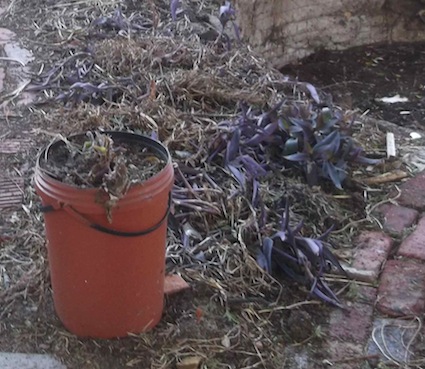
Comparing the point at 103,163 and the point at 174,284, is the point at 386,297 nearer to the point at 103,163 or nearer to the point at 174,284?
the point at 174,284

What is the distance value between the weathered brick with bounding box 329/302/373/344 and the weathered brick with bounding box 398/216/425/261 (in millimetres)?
346

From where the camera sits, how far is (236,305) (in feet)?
8.71

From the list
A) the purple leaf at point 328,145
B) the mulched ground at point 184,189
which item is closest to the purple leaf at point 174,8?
the mulched ground at point 184,189

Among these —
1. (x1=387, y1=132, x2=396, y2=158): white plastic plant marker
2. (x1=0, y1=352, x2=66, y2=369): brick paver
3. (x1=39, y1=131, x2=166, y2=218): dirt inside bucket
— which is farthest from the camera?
(x1=387, y1=132, x2=396, y2=158): white plastic plant marker

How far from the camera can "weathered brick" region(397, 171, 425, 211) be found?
130 inches

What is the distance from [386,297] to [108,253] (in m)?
1.05

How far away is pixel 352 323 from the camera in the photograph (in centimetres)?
267

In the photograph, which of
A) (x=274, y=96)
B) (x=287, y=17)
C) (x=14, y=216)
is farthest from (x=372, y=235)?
(x=287, y=17)

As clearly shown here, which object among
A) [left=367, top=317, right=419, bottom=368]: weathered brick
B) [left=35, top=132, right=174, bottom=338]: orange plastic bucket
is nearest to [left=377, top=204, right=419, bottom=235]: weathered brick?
[left=367, top=317, right=419, bottom=368]: weathered brick

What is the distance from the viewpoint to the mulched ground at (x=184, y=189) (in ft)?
8.18

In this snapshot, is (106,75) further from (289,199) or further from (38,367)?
(38,367)

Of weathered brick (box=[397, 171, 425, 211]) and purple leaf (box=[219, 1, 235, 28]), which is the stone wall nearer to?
purple leaf (box=[219, 1, 235, 28])

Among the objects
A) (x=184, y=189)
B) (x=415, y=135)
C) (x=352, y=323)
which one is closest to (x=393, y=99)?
(x=415, y=135)

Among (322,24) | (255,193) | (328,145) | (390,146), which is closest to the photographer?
(255,193)
